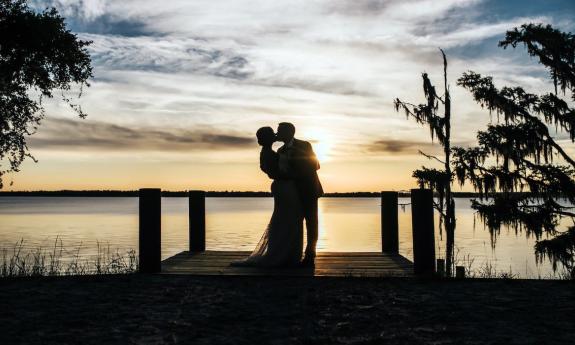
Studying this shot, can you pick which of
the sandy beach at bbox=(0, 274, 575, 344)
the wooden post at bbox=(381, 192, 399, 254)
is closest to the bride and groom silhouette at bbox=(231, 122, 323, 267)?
the sandy beach at bbox=(0, 274, 575, 344)

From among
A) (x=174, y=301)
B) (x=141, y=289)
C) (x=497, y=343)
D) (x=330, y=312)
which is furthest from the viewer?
(x=141, y=289)

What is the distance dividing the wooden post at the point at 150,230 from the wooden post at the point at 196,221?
4.27m

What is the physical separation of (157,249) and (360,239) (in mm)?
46576

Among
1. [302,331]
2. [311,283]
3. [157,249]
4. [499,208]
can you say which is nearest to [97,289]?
[157,249]

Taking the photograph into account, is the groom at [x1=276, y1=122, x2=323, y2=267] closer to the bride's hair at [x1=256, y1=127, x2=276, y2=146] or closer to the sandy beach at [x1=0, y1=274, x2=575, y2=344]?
the bride's hair at [x1=256, y1=127, x2=276, y2=146]

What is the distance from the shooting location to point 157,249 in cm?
1005

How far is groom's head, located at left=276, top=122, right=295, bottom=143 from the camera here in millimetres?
10405

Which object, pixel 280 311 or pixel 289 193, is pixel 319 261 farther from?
pixel 280 311

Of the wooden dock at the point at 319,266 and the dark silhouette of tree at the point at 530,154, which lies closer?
the wooden dock at the point at 319,266

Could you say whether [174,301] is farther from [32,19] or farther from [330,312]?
[32,19]

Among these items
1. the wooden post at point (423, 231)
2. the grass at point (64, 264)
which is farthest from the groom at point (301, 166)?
the grass at point (64, 264)

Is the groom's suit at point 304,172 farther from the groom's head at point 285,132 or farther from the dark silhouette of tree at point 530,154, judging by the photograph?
the dark silhouette of tree at point 530,154

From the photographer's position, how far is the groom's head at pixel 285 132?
1041 cm

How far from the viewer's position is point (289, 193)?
34.6ft
